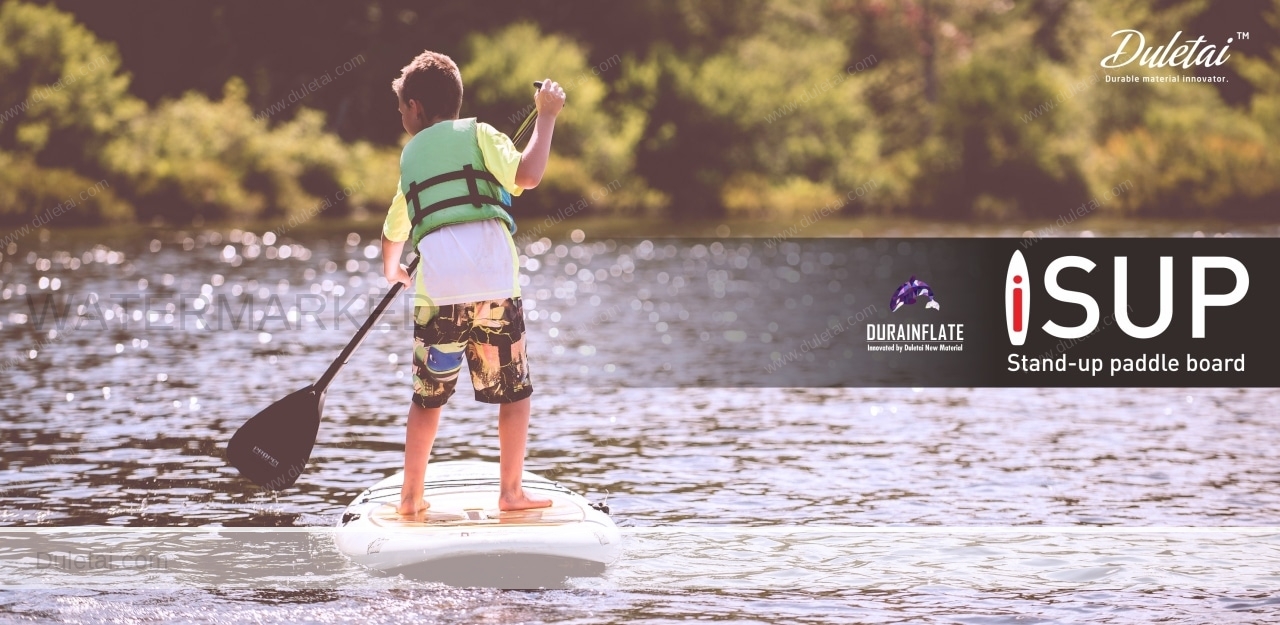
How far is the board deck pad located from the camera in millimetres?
6461

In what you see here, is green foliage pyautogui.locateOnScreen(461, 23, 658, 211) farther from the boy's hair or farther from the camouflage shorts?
the camouflage shorts

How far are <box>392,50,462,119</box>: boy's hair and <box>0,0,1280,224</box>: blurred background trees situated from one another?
34.9m

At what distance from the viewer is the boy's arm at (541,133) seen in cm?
605

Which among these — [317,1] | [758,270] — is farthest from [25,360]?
[317,1]

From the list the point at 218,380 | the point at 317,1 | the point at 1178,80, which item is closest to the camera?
the point at 218,380

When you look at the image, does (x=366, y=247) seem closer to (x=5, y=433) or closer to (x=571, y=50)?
(x=571, y=50)

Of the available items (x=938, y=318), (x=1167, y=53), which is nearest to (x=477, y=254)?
(x=938, y=318)

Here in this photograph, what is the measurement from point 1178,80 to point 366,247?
2587 centimetres

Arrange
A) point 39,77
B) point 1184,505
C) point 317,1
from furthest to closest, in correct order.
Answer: point 317,1, point 39,77, point 1184,505

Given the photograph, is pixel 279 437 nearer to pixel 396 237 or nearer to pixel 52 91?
pixel 396 237

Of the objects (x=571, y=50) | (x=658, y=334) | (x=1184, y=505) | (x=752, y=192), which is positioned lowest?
(x=1184, y=505)

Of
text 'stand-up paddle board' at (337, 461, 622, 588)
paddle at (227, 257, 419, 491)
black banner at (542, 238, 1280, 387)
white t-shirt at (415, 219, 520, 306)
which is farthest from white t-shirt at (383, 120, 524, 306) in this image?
black banner at (542, 238, 1280, 387)

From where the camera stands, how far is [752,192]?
49.6 metres

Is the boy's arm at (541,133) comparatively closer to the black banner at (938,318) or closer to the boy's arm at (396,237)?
the boy's arm at (396,237)
